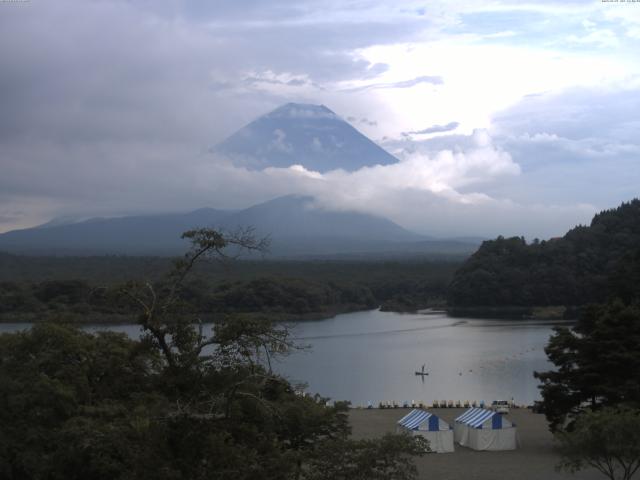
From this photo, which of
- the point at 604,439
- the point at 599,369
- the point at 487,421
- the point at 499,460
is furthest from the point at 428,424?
the point at 604,439

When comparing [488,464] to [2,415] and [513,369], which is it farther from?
[513,369]

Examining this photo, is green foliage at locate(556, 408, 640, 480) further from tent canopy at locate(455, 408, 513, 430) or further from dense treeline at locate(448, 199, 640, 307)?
dense treeline at locate(448, 199, 640, 307)

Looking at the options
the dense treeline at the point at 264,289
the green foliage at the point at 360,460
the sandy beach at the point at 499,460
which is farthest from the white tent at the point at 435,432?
the dense treeline at the point at 264,289

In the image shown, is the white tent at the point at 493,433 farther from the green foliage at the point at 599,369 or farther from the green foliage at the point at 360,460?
the green foliage at the point at 360,460

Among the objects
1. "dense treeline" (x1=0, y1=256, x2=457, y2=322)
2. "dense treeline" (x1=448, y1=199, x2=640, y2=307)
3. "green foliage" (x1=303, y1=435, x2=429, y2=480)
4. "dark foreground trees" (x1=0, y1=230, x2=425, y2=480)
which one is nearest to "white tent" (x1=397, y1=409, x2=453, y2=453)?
"dark foreground trees" (x1=0, y1=230, x2=425, y2=480)

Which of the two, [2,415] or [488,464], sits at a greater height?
[2,415]

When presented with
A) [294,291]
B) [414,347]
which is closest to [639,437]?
[414,347]

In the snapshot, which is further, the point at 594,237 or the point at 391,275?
the point at 391,275

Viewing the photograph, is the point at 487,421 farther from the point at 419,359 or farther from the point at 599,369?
the point at 419,359

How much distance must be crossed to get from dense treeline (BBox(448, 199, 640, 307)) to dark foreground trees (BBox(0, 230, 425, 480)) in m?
43.8

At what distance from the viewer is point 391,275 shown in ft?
228

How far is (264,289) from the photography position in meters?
48.4

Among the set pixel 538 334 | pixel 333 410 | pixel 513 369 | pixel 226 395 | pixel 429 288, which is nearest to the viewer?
pixel 226 395

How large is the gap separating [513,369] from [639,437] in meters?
18.8
